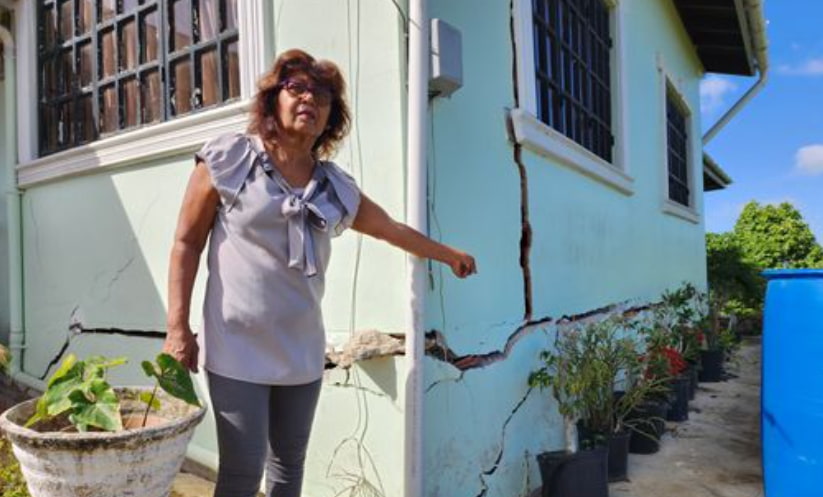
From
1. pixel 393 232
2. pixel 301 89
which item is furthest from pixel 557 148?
pixel 301 89

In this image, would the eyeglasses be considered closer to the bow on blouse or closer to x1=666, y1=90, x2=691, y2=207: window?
the bow on blouse

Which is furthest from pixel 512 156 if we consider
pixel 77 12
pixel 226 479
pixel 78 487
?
pixel 77 12

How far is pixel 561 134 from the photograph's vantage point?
3434 millimetres

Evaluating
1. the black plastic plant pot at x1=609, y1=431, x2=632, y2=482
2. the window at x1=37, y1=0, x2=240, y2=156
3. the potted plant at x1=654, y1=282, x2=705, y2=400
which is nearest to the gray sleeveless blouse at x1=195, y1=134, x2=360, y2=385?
the window at x1=37, y1=0, x2=240, y2=156

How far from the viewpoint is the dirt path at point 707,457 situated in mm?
3107

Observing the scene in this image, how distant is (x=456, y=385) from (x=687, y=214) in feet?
19.4

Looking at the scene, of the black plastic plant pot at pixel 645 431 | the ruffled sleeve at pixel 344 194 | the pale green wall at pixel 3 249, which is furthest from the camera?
the pale green wall at pixel 3 249

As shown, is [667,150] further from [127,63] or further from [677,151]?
[127,63]

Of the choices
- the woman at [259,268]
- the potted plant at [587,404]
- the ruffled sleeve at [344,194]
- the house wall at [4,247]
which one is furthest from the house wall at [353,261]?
the house wall at [4,247]

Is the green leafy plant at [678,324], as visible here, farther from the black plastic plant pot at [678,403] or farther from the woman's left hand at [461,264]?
the woman's left hand at [461,264]

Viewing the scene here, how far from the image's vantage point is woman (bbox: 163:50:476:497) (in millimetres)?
1658

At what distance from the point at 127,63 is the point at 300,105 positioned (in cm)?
226

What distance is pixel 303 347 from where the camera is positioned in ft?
5.75

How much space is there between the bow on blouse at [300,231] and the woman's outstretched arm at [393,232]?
0.26 m
